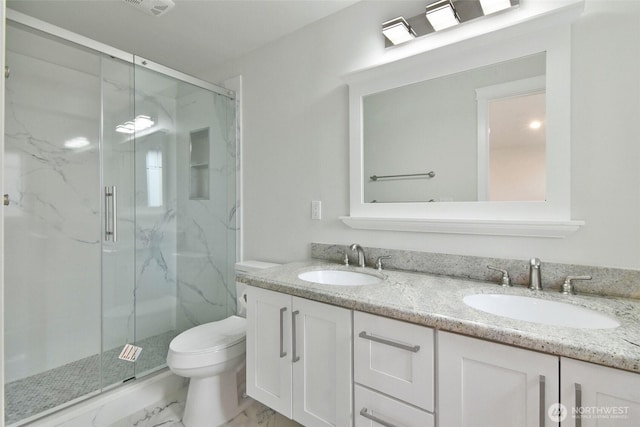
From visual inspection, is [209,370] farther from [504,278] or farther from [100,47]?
[100,47]

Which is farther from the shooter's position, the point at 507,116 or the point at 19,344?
the point at 19,344

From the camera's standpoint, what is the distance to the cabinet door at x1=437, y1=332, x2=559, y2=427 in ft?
2.58

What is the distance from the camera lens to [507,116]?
1301 mm

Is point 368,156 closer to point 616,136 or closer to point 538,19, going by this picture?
point 538,19

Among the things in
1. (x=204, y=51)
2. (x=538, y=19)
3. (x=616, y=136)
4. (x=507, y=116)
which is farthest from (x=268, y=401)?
(x=204, y=51)

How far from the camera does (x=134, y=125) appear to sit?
2.08m

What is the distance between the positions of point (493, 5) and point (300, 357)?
1.71m

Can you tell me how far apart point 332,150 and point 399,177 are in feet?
1.50

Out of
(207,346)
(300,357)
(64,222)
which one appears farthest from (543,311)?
(64,222)

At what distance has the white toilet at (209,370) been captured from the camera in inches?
60.1

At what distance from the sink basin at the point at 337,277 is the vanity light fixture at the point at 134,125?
61.8 inches

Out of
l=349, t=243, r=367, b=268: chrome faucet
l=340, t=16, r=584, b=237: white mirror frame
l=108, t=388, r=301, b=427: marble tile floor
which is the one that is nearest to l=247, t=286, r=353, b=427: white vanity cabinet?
l=108, t=388, r=301, b=427: marble tile floor

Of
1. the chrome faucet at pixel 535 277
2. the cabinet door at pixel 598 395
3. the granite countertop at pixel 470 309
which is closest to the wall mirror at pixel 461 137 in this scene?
the chrome faucet at pixel 535 277

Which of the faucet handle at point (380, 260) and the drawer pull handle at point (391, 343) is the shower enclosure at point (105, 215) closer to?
the faucet handle at point (380, 260)
